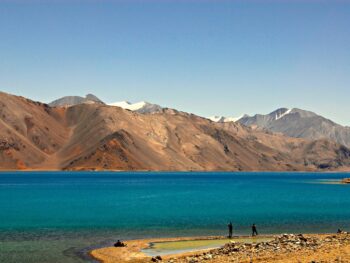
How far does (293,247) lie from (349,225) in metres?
33.1

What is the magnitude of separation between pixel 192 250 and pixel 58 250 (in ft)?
44.9

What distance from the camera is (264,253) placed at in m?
43.9

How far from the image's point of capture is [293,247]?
1821 inches

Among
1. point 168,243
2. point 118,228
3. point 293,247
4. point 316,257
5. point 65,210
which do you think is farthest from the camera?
point 65,210

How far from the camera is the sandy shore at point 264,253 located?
1513 inches

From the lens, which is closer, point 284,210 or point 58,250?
point 58,250

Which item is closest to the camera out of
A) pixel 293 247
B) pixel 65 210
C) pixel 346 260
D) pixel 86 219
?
pixel 346 260

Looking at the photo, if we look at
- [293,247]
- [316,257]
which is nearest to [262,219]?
[293,247]

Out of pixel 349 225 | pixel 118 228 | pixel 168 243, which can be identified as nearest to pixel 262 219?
pixel 349 225

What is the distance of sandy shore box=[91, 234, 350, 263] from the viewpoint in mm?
38438

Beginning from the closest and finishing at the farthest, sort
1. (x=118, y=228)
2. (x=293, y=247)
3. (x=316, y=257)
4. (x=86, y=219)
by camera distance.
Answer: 1. (x=316, y=257)
2. (x=293, y=247)
3. (x=118, y=228)
4. (x=86, y=219)

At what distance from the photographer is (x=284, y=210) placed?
102 metres

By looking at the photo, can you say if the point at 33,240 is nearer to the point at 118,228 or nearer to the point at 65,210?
the point at 118,228

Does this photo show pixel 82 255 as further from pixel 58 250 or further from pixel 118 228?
pixel 118 228
